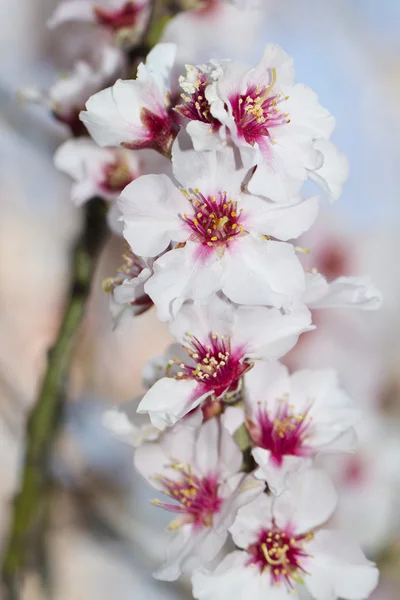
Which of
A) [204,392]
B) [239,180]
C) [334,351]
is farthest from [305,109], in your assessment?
[334,351]

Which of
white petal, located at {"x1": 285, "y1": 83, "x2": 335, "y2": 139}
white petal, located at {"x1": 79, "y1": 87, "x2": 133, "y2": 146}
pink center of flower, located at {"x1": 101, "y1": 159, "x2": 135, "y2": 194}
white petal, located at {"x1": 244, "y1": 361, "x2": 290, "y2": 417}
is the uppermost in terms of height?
white petal, located at {"x1": 285, "y1": 83, "x2": 335, "y2": 139}

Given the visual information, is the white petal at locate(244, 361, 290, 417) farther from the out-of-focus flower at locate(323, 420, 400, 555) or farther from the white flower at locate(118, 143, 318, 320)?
the out-of-focus flower at locate(323, 420, 400, 555)

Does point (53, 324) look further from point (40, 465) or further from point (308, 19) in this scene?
point (308, 19)

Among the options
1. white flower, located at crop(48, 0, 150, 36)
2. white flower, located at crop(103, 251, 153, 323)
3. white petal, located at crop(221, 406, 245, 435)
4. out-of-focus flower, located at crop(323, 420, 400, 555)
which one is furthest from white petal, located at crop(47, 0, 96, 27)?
out-of-focus flower, located at crop(323, 420, 400, 555)

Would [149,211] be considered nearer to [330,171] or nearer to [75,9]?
[330,171]

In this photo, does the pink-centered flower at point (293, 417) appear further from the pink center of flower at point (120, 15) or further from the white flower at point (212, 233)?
the pink center of flower at point (120, 15)

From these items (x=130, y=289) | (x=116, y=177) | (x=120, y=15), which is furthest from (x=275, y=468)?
(x=120, y=15)
